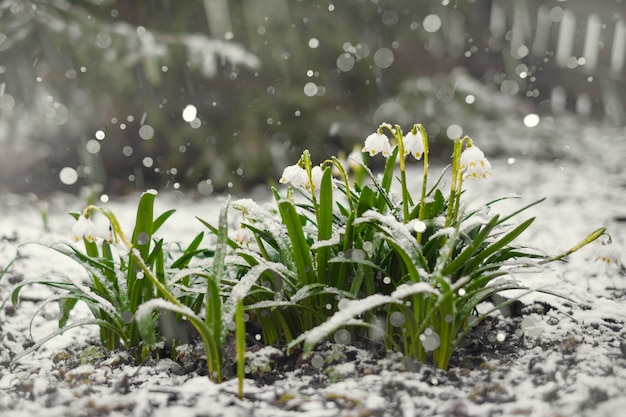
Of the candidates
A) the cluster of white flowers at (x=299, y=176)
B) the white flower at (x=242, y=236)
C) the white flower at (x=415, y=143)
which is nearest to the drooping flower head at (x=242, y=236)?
the white flower at (x=242, y=236)

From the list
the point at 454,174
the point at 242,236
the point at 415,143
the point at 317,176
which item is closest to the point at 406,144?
the point at 415,143

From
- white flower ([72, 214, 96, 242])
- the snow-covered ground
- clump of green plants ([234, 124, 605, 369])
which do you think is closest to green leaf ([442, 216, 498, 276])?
clump of green plants ([234, 124, 605, 369])

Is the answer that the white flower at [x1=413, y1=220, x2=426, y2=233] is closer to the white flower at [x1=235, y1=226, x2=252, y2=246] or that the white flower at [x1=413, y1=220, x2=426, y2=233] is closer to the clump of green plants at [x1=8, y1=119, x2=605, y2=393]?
the clump of green plants at [x1=8, y1=119, x2=605, y2=393]

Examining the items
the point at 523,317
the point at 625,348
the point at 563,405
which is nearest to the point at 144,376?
the point at 563,405

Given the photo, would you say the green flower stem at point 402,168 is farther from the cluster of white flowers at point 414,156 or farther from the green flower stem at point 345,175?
the green flower stem at point 345,175

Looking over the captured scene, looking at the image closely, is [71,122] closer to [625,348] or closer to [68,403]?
[68,403]
